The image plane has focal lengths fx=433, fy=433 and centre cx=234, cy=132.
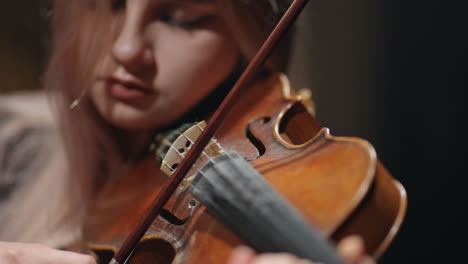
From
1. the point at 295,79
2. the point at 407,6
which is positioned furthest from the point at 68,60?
the point at 407,6

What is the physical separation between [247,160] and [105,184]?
0.38 metres

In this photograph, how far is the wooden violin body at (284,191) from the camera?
31 cm

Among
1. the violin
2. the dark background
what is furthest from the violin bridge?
the dark background

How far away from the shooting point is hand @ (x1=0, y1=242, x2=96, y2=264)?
37 centimetres

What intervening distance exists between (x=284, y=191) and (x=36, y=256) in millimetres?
225

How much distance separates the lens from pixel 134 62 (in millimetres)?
508

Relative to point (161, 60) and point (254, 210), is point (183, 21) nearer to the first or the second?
point (161, 60)

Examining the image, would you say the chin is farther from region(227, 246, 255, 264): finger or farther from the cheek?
region(227, 246, 255, 264): finger

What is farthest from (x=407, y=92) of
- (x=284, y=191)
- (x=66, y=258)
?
(x=66, y=258)

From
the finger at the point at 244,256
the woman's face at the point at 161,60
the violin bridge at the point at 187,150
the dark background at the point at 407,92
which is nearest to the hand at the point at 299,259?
the finger at the point at 244,256

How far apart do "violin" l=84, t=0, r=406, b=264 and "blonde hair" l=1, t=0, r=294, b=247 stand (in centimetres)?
13

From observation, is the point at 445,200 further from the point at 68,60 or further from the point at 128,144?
the point at 68,60

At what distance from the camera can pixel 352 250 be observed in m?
0.27

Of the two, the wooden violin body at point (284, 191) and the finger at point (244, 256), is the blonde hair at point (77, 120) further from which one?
the finger at point (244, 256)
